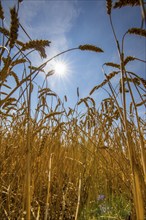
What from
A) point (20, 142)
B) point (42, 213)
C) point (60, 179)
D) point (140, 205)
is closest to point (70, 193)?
point (60, 179)

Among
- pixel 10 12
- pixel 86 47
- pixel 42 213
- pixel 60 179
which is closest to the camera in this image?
pixel 10 12

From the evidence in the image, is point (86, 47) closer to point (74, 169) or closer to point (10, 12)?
point (10, 12)

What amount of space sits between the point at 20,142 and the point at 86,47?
1.21m

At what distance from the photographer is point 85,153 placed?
2.19 m

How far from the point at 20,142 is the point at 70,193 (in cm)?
71

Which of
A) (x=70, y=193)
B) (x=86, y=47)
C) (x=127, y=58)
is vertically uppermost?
(x=86, y=47)

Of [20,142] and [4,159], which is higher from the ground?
[20,142]

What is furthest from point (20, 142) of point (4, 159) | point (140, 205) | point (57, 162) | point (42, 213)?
point (140, 205)

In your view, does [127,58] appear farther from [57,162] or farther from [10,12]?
[57,162]

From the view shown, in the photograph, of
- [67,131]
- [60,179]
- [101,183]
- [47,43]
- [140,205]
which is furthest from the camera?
[67,131]

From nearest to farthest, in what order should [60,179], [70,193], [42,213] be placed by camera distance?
[42,213] → [60,179] → [70,193]

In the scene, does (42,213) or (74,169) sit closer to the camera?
(42,213)

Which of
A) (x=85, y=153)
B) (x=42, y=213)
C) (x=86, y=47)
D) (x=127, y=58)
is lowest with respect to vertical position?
(x=42, y=213)

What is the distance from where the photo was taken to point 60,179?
5.63ft
